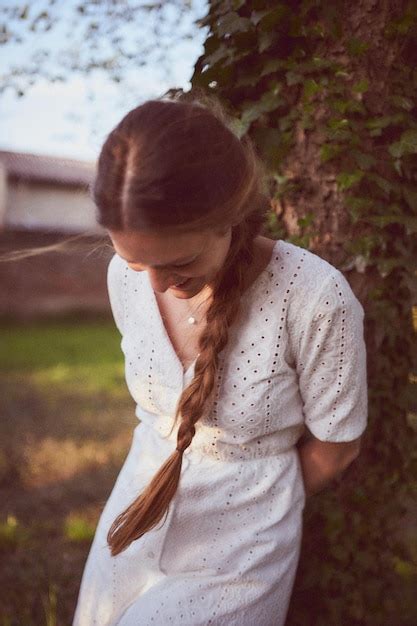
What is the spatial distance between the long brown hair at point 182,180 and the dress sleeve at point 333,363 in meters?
0.23

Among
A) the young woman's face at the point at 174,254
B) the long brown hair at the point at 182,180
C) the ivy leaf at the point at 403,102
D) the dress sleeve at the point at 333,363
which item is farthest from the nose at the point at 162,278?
the ivy leaf at the point at 403,102

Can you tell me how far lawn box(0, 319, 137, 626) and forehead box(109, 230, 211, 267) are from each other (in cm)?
179

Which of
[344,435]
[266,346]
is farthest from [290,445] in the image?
[266,346]

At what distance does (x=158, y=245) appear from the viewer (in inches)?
60.6

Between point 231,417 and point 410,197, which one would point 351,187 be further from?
point 231,417

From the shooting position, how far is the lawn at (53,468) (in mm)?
3053

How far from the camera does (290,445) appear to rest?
1.90 m

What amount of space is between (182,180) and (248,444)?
2.46 feet

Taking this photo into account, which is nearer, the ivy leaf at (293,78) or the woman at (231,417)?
the woman at (231,417)

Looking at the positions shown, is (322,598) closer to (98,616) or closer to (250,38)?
(98,616)

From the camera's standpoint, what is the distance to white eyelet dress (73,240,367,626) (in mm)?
1746

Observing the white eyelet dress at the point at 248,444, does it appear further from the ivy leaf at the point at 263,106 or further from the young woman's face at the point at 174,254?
the ivy leaf at the point at 263,106

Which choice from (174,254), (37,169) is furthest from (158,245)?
(37,169)

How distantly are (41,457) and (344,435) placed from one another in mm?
3336
